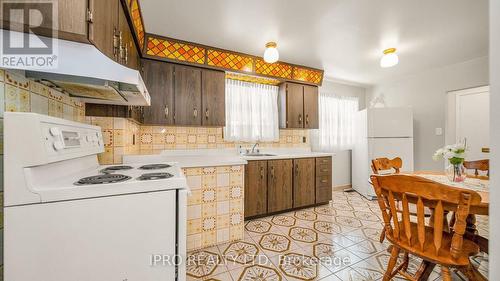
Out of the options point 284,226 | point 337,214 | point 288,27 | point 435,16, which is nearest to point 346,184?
point 337,214

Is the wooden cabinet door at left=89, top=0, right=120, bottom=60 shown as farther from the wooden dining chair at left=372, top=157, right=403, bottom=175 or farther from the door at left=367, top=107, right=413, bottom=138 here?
the door at left=367, top=107, right=413, bottom=138

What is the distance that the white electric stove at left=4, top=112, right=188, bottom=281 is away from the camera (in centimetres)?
76

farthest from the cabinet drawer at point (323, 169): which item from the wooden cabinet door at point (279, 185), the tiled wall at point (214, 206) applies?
the tiled wall at point (214, 206)

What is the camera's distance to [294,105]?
343cm

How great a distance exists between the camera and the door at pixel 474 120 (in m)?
3.30

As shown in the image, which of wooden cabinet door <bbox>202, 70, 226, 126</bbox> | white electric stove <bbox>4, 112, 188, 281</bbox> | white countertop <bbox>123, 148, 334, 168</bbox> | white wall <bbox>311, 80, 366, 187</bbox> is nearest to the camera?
white electric stove <bbox>4, 112, 188, 281</bbox>

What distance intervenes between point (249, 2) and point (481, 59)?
3.63 metres

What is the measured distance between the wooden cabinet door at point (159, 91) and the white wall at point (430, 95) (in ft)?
14.1

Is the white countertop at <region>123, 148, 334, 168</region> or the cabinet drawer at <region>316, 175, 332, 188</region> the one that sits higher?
the white countertop at <region>123, 148, 334, 168</region>

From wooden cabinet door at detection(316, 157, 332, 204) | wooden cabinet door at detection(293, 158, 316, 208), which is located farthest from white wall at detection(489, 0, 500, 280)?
wooden cabinet door at detection(316, 157, 332, 204)

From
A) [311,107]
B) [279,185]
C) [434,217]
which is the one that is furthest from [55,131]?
[311,107]

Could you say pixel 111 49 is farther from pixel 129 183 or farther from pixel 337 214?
pixel 337 214

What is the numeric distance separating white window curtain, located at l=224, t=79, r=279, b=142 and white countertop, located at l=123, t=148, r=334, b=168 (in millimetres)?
262

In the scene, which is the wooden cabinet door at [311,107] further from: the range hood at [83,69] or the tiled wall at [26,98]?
the tiled wall at [26,98]
